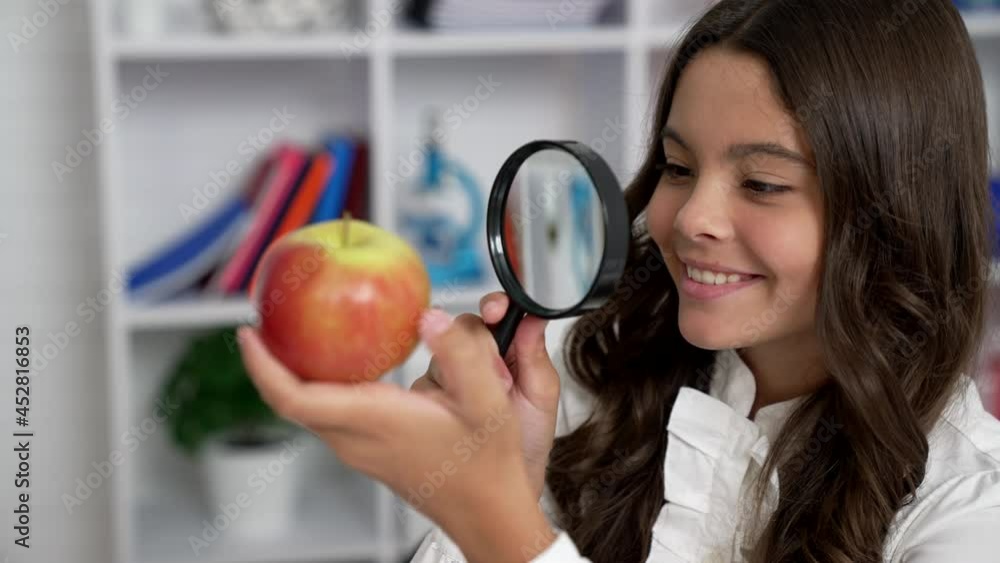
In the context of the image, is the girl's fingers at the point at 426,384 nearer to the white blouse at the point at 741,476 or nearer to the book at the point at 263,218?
the white blouse at the point at 741,476

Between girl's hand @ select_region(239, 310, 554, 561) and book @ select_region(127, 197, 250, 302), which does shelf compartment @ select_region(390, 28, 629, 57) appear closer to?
book @ select_region(127, 197, 250, 302)

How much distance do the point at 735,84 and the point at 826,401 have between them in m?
0.38

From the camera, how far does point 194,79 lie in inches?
98.0

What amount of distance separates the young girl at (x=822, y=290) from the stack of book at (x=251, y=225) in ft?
3.78

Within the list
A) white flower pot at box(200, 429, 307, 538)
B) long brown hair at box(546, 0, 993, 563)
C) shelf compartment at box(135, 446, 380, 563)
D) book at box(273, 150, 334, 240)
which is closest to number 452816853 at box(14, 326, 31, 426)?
shelf compartment at box(135, 446, 380, 563)

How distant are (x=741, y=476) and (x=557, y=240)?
352 mm

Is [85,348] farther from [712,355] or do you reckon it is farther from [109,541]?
[712,355]

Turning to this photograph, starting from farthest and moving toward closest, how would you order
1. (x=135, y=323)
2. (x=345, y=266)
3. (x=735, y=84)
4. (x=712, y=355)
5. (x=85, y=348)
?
(x=85, y=348), (x=135, y=323), (x=712, y=355), (x=735, y=84), (x=345, y=266)

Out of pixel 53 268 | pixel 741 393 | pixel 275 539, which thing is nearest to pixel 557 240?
pixel 741 393

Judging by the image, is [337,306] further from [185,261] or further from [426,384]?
[185,261]

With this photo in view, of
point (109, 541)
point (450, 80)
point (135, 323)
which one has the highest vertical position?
point (450, 80)

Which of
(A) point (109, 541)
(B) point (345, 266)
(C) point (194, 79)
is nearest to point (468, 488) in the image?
(B) point (345, 266)

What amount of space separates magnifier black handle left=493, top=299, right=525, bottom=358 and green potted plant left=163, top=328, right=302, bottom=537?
4.71 ft

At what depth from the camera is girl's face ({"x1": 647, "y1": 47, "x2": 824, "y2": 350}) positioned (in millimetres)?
1117
